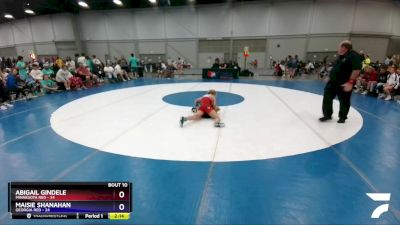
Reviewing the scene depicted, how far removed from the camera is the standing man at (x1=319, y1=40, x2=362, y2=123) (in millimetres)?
5242

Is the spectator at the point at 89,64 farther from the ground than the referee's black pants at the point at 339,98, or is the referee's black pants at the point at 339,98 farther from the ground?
the spectator at the point at 89,64

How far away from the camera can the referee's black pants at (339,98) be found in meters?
5.64

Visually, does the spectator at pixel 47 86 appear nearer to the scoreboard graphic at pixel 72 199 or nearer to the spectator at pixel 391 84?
the scoreboard graphic at pixel 72 199

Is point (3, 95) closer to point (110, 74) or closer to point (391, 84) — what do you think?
point (110, 74)

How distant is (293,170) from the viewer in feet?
12.0

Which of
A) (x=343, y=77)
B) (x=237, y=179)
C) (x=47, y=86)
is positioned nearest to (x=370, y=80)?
(x=343, y=77)

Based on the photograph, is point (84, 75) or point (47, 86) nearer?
point (47, 86)

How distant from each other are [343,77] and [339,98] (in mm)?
552

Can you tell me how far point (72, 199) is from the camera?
6.23 feet

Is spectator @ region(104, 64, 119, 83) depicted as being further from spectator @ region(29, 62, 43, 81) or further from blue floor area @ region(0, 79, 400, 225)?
blue floor area @ region(0, 79, 400, 225)

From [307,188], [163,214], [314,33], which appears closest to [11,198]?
[163,214]

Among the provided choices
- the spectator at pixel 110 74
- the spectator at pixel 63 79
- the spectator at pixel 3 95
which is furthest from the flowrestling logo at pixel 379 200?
the spectator at pixel 110 74

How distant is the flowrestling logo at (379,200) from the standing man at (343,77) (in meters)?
3.00

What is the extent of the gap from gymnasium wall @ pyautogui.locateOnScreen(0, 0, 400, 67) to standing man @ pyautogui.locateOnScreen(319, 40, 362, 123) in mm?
20536
